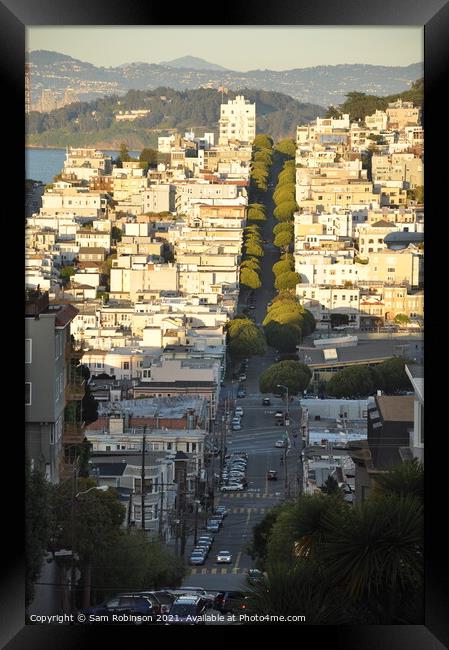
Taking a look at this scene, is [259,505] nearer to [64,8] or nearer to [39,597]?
[39,597]

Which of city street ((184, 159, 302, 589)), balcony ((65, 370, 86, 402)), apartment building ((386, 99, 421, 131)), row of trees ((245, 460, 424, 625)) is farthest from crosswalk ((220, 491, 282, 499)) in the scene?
apartment building ((386, 99, 421, 131))

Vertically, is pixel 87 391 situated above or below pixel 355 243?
Result: below

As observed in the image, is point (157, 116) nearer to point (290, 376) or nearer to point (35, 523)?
point (290, 376)

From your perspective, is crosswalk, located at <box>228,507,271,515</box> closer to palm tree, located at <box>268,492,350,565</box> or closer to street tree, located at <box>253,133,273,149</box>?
palm tree, located at <box>268,492,350,565</box>

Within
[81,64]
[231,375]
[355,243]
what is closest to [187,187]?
[355,243]

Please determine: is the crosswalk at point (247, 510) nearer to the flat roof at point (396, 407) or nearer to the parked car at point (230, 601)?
the flat roof at point (396, 407)
